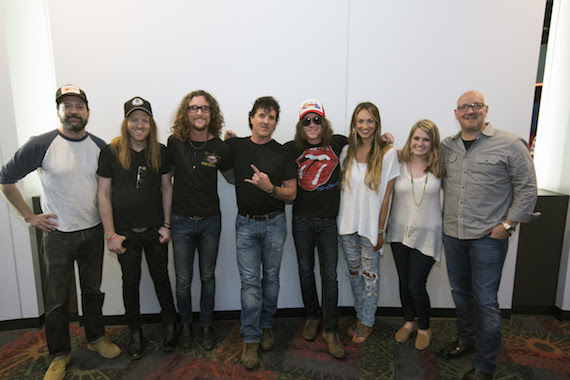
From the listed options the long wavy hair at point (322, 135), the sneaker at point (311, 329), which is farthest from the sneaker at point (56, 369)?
the long wavy hair at point (322, 135)

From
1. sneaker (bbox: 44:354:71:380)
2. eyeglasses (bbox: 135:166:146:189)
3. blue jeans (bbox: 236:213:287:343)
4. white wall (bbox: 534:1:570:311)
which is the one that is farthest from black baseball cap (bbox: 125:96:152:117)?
white wall (bbox: 534:1:570:311)

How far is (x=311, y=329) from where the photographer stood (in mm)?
2445

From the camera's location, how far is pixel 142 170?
6.78 feet

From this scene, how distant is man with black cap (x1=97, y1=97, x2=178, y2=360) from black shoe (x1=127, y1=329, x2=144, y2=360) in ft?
1.10

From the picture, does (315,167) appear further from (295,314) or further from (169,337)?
(169,337)

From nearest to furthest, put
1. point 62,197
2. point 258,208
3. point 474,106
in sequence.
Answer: point 474,106 → point 62,197 → point 258,208

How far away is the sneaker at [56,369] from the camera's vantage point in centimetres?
202

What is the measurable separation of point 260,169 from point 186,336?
1436 millimetres

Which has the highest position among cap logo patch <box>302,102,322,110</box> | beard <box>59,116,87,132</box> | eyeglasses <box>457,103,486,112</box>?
cap logo patch <box>302,102,322,110</box>


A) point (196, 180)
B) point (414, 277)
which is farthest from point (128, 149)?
point (414, 277)

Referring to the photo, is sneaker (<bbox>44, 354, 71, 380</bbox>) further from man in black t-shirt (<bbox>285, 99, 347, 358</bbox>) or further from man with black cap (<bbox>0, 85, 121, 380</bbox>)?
man in black t-shirt (<bbox>285, 99, 347, 358</bbox>)

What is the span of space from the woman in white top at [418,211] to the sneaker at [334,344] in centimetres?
65

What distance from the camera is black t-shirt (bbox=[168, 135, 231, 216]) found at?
214cm

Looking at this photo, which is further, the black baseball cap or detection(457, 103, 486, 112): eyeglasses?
the black baseball cap
